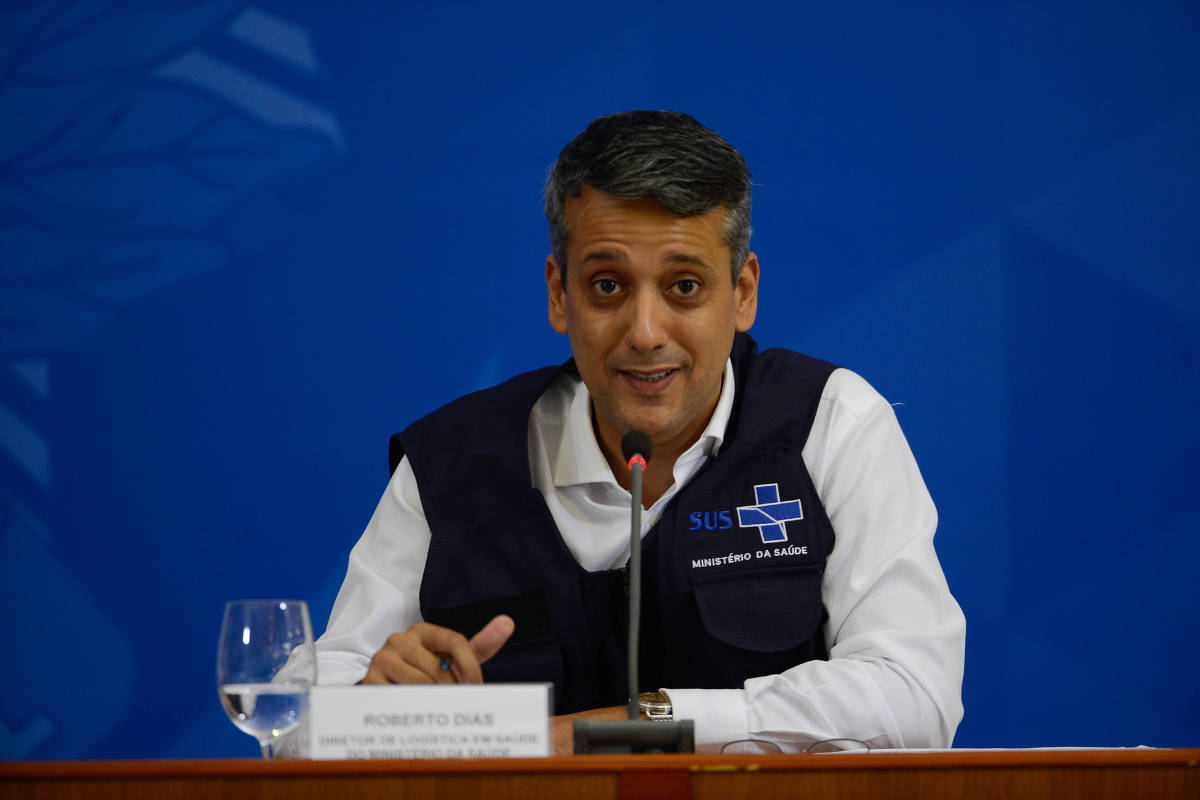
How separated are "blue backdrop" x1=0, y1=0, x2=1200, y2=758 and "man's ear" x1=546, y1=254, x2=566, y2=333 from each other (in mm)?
893

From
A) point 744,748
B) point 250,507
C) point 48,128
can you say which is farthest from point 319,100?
point 744,748

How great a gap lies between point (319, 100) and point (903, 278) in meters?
1.49

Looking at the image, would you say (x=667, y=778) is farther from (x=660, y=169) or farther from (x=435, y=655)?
(x=660, y=169)

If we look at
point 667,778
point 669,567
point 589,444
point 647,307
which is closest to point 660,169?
point 647,307

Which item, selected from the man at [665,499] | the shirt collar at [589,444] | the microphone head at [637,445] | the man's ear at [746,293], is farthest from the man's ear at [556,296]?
the microphone head at [637,445]

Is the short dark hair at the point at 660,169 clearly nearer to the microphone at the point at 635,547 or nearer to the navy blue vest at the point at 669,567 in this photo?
the navy blue vest at the point at 669,567

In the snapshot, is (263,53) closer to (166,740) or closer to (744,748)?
(166,740)

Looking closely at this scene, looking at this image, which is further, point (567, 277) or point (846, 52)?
point (846, 52)

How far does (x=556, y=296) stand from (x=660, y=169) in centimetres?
31

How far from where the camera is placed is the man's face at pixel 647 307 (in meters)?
1.71

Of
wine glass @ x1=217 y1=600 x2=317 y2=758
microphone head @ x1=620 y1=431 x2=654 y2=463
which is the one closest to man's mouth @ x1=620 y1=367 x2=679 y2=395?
microphone head @ x1=620 y1=431 x2=654 y2=463

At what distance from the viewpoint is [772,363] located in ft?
6.28

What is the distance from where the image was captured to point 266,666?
116 centimetres

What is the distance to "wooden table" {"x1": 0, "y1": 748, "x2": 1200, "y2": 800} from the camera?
0.88 m
